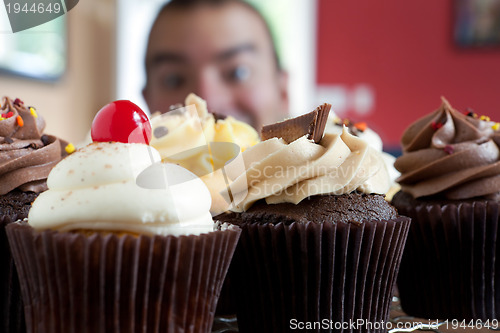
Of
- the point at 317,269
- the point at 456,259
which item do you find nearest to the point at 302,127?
the point at 317,269

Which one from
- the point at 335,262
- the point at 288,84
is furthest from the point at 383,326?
the point at 288,84

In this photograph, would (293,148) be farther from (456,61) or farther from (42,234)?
(456,61)

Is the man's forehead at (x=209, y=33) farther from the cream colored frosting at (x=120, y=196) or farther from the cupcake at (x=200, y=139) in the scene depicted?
the cream colored frosting at (x=120, y=196)

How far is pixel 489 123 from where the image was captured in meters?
2.22

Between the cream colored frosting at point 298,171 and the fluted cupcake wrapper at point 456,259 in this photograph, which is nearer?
the cream colored frosting at point 298,171

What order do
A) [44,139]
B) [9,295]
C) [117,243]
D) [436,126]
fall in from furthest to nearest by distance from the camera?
[436,126] < [44,139] < [9,295] < [117,243]

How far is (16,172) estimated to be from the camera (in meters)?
1.75

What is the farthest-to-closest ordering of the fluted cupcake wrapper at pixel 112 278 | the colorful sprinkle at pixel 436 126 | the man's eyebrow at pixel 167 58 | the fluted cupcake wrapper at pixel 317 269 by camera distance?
the man's eyebrow at pixel 167 58
the colorful sprinkle at pixel 436 126
the fluted cupcake wrapper at pixel 317 269
the fluted cupcake wrapper at pixel 112 278

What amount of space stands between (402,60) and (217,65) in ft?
9.09

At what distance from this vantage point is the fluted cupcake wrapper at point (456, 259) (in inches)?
78.1

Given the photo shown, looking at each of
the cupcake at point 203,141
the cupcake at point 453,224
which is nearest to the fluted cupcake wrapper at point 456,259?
the cupcake at point 453,224

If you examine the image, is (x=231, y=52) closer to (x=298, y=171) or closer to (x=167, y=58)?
(x=167, y=58)

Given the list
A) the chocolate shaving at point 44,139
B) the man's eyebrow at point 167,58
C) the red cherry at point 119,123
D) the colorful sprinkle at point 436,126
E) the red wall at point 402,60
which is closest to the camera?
the red cherry at point 119,123

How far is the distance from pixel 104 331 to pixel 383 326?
0.95 metres
